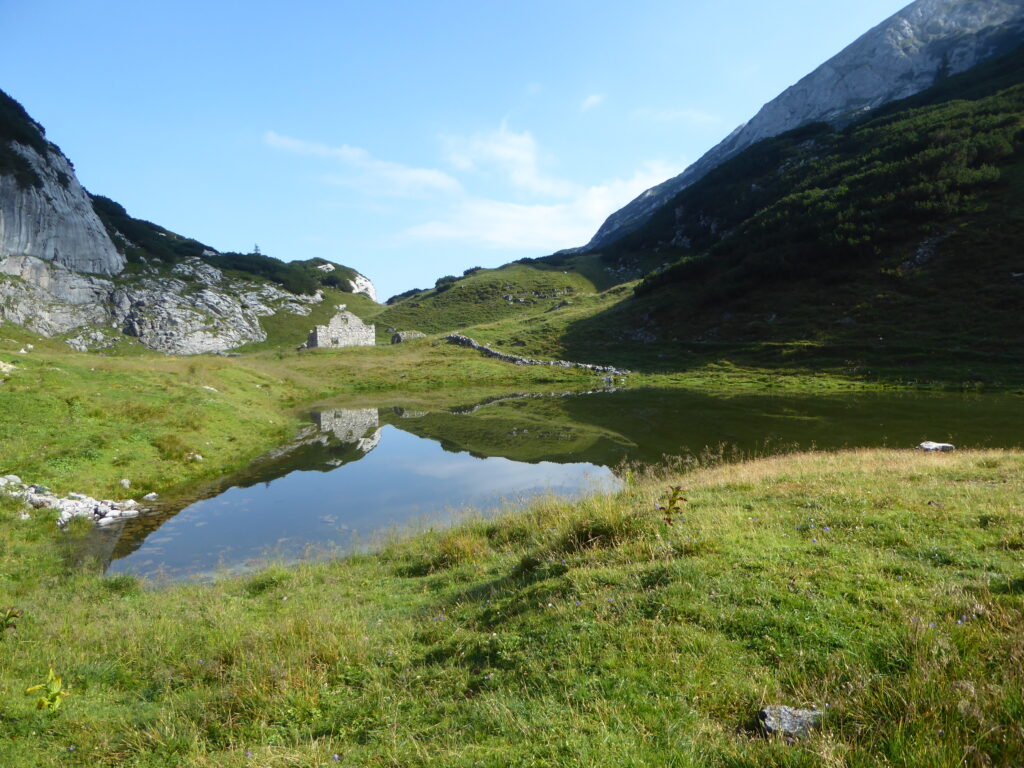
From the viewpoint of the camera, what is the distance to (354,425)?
41125mm

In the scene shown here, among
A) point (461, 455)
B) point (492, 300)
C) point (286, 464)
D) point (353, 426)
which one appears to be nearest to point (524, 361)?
point (353, 426)

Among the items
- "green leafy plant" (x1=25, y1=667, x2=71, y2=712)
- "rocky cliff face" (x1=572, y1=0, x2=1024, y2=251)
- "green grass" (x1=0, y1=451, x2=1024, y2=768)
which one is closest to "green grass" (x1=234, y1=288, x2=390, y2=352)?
"green grass" (x1=0, y1=451, x2=1024, y2=768)

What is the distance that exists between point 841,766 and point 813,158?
14074 cm

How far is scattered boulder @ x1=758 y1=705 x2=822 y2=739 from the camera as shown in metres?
4.41

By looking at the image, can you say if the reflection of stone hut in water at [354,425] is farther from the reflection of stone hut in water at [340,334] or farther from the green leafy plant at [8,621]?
the reflection of stone hut in water at [340,334]

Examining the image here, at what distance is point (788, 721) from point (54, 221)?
123 metres

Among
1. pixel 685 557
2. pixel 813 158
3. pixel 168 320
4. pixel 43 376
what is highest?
pixel 813 158

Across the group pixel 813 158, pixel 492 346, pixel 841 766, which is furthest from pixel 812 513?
pixel 813 158

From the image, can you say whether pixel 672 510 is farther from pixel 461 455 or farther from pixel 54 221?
pixel 54 221

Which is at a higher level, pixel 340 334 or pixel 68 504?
pixel 340 334

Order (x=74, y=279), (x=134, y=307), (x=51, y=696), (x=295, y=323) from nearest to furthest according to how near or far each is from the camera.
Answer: (x=51, y=696) < (x=74, y=279) < (x=134, y=307) < (x=295, y=323)

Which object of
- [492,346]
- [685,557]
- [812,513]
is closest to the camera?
[685,557]

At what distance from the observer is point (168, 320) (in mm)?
95438

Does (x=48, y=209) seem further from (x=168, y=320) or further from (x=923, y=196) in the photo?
(x=923, y=196)
